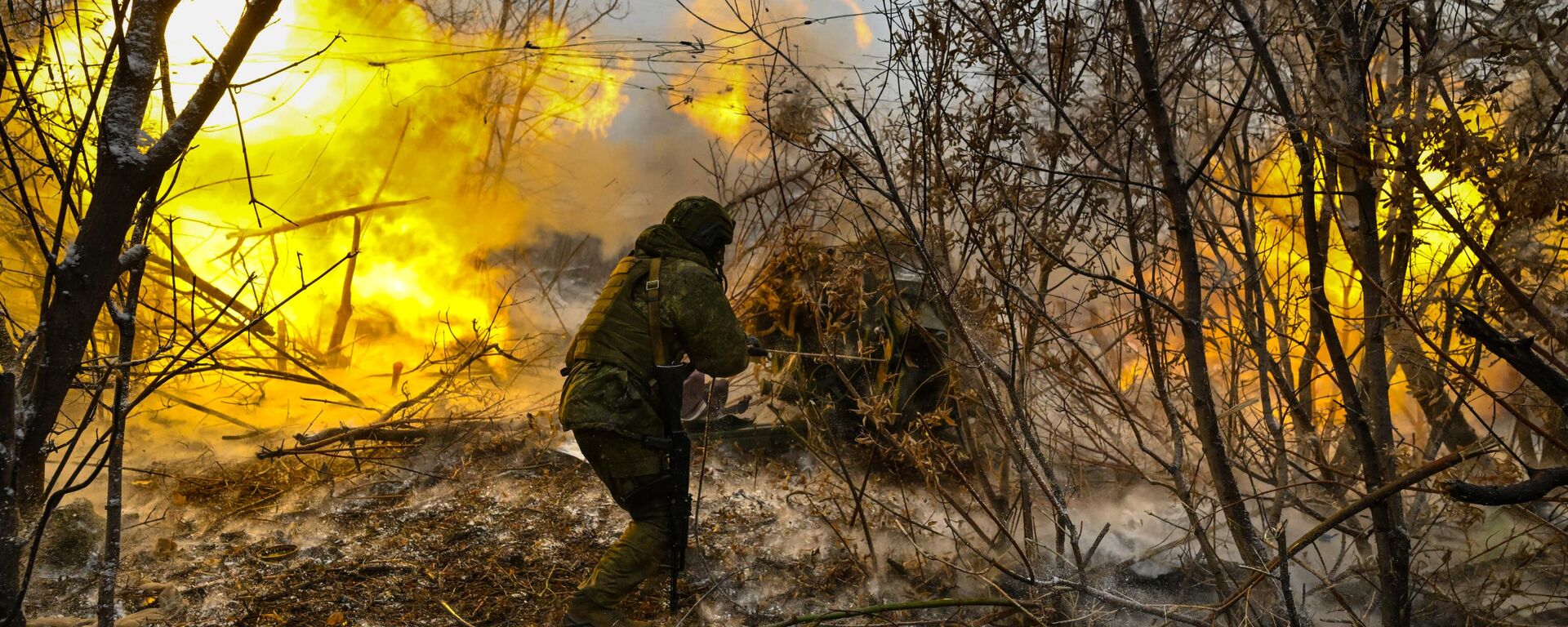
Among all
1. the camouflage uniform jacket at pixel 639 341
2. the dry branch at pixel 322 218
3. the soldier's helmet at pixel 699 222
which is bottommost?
the camouflage uniform jacket at pixel 639 341

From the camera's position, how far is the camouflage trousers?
11.6ft

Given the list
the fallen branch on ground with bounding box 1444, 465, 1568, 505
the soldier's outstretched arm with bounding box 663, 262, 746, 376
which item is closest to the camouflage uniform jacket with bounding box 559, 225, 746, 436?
the soldier's outstretched arm with bounding box 663, 262, 746, 376

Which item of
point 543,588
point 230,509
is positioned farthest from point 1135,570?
point 230,509

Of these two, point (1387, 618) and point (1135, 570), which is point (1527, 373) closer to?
point (1387, 618)

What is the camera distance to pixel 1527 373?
4.12 feet

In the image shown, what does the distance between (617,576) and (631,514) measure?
255mm

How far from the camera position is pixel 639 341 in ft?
12.3

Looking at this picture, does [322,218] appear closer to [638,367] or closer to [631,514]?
[638,367]

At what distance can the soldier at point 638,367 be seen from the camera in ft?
11.8

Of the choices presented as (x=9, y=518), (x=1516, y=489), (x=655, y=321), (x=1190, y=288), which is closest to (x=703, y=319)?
(x=655, y=321)

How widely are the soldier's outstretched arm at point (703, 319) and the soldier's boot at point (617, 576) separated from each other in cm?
75

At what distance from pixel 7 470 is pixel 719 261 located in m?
2.68

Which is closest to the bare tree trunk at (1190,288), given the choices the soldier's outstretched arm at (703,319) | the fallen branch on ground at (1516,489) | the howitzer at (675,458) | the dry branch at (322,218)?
the fallen branch on ground at (1516,489)

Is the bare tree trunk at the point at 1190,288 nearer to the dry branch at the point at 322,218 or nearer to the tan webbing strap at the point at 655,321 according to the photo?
the tan webbing strap at the point at 655,321
